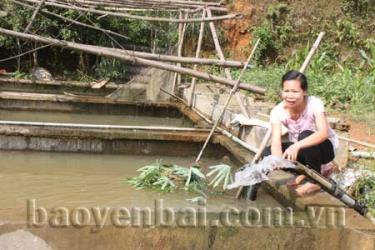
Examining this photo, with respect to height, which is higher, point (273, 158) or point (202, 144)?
point (273, 158)

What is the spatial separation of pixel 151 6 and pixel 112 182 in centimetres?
532

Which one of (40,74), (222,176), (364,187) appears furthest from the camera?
(40,74)

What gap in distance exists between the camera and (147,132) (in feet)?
21.2

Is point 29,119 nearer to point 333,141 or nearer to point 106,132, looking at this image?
point 106,132

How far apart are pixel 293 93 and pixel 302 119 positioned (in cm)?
29

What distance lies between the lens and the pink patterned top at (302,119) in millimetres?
4129

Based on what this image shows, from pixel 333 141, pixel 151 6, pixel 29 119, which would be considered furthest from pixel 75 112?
pixel 333 141

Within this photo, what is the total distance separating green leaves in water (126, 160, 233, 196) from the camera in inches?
201

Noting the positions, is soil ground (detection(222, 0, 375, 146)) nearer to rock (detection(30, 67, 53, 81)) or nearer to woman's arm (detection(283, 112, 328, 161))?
rock (detection(30, 67, 53, 81))

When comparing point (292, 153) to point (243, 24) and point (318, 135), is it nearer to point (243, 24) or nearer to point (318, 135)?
point (318, 135)

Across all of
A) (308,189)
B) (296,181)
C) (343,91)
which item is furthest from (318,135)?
(343,91)

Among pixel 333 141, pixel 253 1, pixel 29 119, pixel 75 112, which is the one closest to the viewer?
pixel 333 141

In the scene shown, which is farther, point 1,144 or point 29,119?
point 29,119

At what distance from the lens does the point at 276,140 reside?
160 inches
